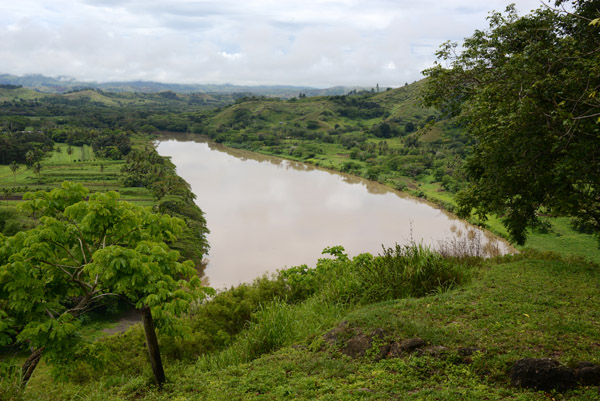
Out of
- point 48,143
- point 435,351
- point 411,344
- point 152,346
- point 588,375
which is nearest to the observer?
point 588,375

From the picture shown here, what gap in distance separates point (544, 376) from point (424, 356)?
147 centimetres

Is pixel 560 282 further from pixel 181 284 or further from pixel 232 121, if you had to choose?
pixel 232 121

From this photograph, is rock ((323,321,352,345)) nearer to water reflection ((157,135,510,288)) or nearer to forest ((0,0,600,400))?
forest ((0,0,600,400))

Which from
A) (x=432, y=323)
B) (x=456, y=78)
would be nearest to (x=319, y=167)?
(x=456, y=78)

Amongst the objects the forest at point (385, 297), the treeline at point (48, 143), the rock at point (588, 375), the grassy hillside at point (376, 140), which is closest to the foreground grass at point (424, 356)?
the forest at point (385, 297)

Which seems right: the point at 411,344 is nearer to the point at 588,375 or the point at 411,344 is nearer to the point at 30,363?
the point at 588,375

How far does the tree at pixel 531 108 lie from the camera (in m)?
7.84

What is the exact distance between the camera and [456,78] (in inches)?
504

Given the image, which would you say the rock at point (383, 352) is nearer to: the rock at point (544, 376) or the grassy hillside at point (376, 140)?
the rock at point (544, 376)

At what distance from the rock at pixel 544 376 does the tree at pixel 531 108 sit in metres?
3.47

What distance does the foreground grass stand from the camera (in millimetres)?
4887

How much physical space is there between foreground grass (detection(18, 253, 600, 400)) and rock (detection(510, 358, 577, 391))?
13 cm

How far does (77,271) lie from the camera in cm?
652

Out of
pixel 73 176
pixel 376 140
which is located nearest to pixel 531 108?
pixel 73 176
